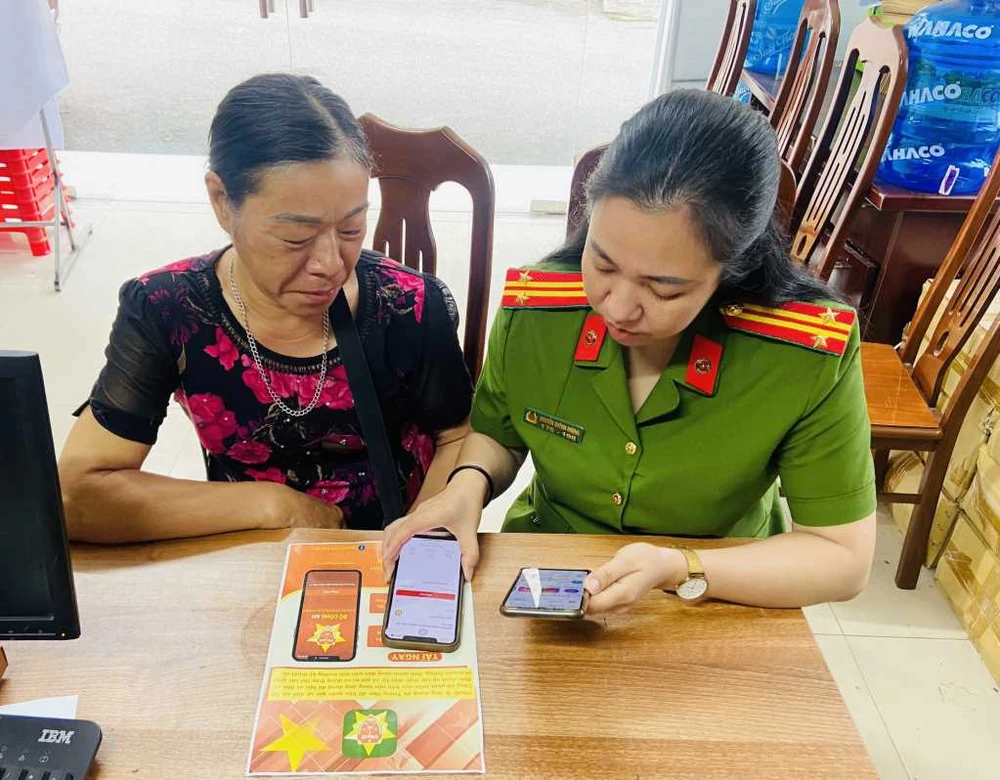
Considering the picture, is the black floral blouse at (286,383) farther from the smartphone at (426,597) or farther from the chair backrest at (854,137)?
the chair backrest at (854,137)

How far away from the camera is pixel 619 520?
1.21 m

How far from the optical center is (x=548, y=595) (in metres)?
0.96

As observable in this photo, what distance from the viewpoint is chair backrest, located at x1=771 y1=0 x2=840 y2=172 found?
2607 millimetres

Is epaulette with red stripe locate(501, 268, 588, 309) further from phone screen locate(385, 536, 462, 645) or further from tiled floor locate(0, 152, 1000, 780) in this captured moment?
tiled floor locate(0, 152, 1000, 780)

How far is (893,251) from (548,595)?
186 centimetres

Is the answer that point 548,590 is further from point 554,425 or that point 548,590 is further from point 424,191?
→ point 424,191

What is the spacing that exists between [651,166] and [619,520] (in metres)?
0.51

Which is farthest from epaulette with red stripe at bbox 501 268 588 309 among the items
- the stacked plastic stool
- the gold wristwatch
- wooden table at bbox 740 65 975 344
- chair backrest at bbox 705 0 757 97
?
the stacked plastic stool

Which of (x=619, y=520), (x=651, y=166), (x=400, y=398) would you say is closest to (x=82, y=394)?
(x=400, y=398)

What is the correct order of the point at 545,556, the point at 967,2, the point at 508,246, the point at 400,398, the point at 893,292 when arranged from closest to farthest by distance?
the point at 545,556
the point at 400,398
the point at 967,2
the point at 893,292
the point at 508,246

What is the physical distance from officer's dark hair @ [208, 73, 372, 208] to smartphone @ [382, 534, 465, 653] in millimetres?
508

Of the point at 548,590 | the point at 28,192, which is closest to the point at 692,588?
the point at 548,590

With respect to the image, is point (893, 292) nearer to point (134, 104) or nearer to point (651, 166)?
point (651, 166)

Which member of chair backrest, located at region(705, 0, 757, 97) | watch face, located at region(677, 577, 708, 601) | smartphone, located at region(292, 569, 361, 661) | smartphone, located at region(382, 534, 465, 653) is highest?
chair backrest, located at region(705, 0, 757, 97)
